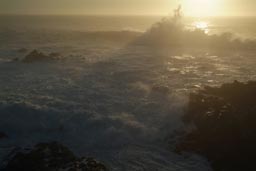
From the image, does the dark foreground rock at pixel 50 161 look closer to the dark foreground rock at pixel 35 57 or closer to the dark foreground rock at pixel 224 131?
the dark foreground rock at pixel 224 131

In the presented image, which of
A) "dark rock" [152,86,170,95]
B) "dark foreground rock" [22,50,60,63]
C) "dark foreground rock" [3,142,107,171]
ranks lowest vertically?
"dark foreground rock" [3,142,107,171]

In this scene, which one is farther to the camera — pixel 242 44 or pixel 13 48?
pixel 242 44

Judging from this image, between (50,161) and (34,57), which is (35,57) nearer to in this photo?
(34,57)

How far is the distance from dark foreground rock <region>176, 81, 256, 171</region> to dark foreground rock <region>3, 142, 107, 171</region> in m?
3.29

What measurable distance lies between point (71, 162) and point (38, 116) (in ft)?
13.4

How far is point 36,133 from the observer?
41.8 feet

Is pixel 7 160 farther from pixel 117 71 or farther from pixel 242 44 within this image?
pixel 242 44

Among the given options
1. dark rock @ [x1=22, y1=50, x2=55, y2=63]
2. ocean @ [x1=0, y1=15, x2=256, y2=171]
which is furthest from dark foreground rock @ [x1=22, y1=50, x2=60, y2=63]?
ocean @ [x1=0, y1=15, x2=256, y2=171]

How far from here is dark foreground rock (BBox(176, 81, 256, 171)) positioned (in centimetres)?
1102

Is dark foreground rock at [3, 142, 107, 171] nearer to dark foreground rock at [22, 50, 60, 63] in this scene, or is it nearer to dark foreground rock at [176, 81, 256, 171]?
dark foreground rock at [176, 81, 256, 171]

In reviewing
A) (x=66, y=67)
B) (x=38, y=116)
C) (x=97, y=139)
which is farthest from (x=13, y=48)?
(x=97, y=139)

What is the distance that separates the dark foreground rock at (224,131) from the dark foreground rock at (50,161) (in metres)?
3.29

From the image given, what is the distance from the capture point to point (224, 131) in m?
12.1

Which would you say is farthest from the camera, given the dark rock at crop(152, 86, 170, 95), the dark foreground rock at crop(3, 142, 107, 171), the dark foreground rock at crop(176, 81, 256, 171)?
the dark rock at crop(152, 86, 170, 95)
